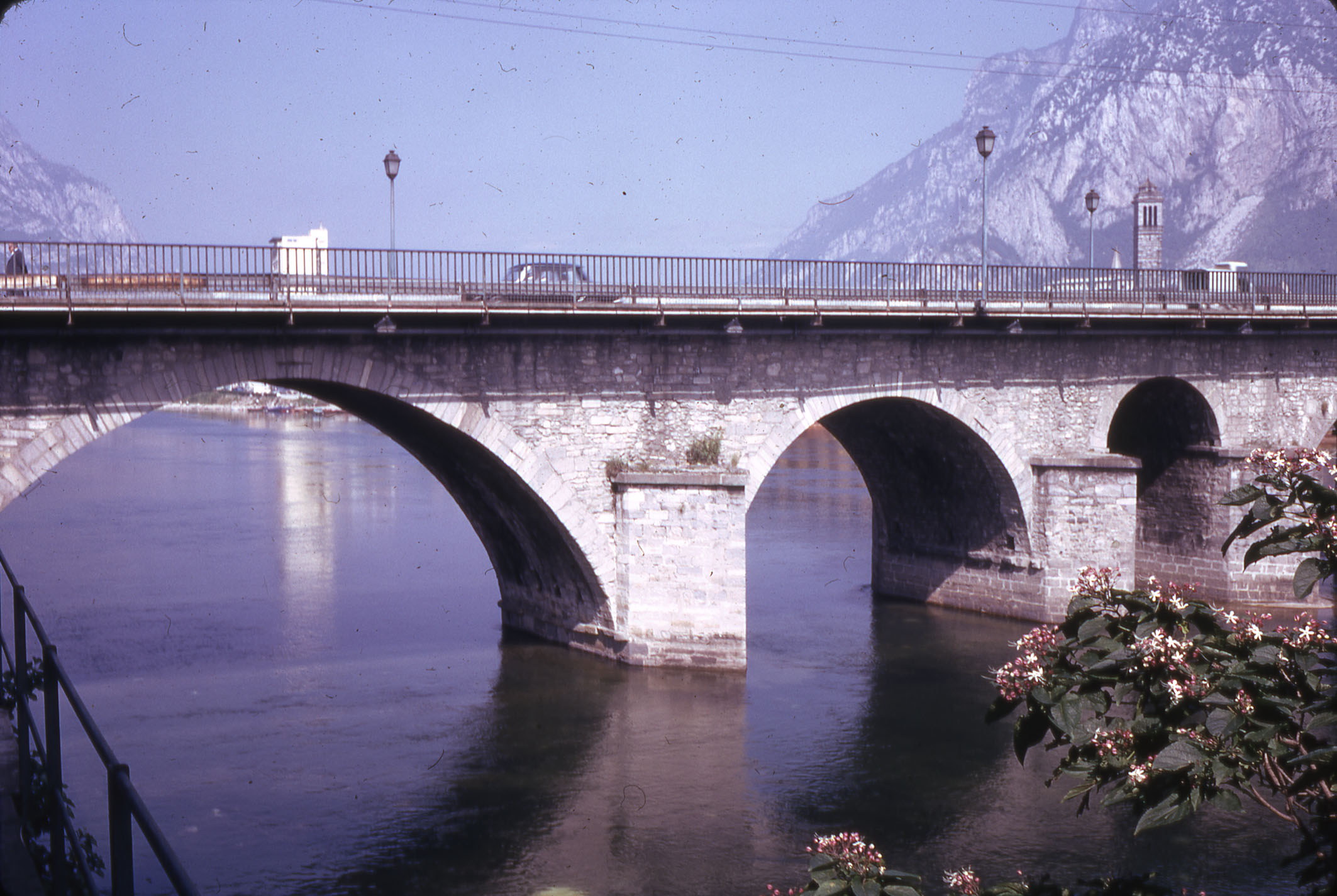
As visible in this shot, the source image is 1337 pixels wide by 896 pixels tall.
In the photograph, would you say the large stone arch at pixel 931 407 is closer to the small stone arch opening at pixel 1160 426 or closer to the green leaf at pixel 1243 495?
the small stone arch opening at pixel 1160 426

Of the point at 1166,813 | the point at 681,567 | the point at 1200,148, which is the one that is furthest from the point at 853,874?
the point at 1200,148

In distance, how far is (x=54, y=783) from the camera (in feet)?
16.2

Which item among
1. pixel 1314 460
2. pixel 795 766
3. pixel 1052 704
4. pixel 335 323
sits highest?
pixel 335 323

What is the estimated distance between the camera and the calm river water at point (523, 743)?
12.3m

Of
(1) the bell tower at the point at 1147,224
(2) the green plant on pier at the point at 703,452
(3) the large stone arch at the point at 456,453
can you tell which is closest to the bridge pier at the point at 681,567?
(3) the large stone arch at the point at 456,453

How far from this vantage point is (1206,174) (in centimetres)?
12912

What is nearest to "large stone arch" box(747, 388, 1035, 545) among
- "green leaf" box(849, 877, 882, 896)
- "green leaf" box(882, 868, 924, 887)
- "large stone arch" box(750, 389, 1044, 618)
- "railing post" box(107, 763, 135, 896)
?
"large stone arch" box(750, 389, 1044, 618)

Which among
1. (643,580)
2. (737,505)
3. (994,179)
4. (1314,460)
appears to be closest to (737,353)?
(737,505)

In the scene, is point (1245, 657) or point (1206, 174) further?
point (1206, 174)

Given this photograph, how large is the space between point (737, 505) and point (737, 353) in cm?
244

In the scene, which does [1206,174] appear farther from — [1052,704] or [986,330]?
[1052,704]

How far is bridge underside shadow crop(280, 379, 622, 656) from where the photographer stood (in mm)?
18125

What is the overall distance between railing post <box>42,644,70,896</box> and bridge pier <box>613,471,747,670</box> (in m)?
12.1

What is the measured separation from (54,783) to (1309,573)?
4.91 meters
